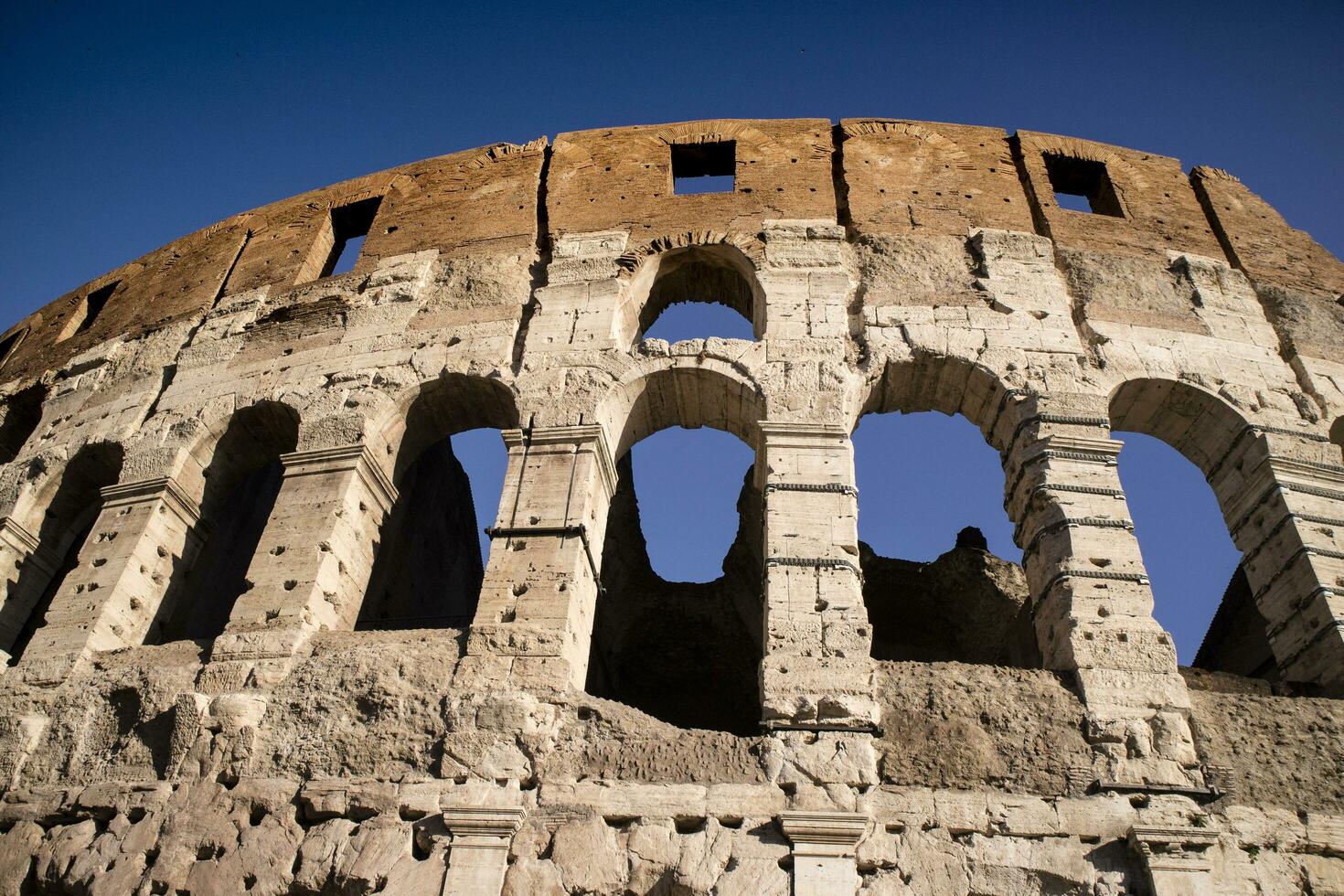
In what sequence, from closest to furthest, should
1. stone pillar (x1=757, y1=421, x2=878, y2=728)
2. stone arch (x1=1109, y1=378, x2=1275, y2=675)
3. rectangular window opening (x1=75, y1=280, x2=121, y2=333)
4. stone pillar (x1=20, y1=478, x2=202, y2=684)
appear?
stone pillar (x1=757, y1=421, x2=878, y2=728)
stone pillar (x1=20, y1=478, x2=202, y2=684)
stone arch (x1=1109, y1=378, x2=1275, y2=675)
rectangular window opening (x1=75, y1=280, x2=121, y2=333)

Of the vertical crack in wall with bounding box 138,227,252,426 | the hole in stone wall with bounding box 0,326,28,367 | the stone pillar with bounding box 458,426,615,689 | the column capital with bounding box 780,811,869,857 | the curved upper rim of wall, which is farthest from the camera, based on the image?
the hole in stone wall with bounding box 0,326,28,367

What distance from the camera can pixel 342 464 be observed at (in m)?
7.71

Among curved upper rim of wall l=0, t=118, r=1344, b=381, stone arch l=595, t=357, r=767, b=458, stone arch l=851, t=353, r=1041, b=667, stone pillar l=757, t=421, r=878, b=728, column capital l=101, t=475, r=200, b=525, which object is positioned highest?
curved upper rim of wall l=0, t=118, r=1344, b=381

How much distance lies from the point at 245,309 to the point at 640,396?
14.8 feet

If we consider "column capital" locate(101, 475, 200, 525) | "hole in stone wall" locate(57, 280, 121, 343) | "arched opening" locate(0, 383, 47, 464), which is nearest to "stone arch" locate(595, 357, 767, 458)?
"column capital" locate(101, 475, 200, 525)

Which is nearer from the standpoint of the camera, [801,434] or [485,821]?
[485,821]

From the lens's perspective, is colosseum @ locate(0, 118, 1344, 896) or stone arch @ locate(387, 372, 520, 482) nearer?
colosseum @ locate(0, 118, 1344, 896)

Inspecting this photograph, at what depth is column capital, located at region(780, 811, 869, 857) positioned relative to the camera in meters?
5.13

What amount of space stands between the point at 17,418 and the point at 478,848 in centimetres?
865

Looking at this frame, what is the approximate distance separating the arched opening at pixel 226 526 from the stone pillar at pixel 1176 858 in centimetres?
596

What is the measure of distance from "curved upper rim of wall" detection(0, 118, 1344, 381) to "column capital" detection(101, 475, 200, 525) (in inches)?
Result: 99.6

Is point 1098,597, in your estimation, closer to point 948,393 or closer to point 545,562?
point 948,393

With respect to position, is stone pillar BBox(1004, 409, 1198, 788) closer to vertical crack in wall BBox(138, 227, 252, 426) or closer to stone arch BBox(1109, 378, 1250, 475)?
stone arch BBox(1109, 378, 1250, 475)

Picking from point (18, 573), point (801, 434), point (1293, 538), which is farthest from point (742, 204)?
point (18, 573)
